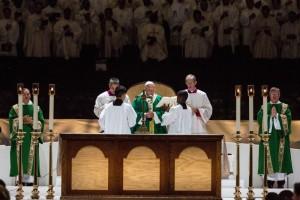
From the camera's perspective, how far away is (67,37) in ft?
72.4

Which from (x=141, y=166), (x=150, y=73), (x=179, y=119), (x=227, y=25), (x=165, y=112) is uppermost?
(x=227, y=25)

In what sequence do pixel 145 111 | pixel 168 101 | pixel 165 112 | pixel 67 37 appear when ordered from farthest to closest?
pixel 67 37 → pixel 168 101 → pixel 145 111 → pixel 165 112

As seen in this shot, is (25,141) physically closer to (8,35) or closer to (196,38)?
(8,35)

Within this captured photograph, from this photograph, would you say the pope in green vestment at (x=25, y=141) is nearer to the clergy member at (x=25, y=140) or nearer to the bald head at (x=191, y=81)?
the clergy member at (x=25, y=140)

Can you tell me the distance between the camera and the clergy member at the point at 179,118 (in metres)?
13.1

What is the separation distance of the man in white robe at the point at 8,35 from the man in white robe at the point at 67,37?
39.3 inches

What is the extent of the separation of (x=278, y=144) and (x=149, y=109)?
253cm

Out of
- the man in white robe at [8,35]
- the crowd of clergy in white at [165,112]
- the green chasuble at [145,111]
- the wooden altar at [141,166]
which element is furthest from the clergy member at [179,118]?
the man in white robe at [8,35]

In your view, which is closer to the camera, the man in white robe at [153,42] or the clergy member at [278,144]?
the clergy member at [278,144]

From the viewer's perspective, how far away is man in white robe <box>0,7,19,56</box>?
870 inches

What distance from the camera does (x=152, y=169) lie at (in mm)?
11125

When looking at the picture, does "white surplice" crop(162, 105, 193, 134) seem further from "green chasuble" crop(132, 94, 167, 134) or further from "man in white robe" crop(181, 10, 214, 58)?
"man in white robe" crop(181, 10, 214, 58)

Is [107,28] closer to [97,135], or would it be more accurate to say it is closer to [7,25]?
[7,25]

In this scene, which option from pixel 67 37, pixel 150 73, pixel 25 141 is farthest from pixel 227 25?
pixel 25 141
